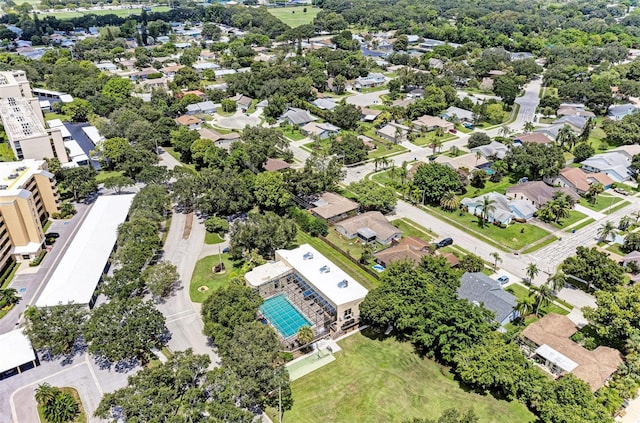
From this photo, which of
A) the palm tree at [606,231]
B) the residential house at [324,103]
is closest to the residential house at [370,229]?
the palm tree at [606,231]

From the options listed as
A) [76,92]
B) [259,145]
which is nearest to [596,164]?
[259,145]

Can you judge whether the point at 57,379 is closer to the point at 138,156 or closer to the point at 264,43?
the point at 138,156

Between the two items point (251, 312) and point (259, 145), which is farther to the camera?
point (259, 145)

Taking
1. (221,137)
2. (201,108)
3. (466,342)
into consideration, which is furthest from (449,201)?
(201,108)

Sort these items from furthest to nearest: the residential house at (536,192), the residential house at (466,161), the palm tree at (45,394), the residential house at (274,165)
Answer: the residential house at (466,161) → the residential house at (274,165) → the residential house at (536,192) → the palm tree at (45,394)

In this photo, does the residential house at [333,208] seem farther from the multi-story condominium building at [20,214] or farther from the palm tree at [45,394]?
the palm tree at [45,394]

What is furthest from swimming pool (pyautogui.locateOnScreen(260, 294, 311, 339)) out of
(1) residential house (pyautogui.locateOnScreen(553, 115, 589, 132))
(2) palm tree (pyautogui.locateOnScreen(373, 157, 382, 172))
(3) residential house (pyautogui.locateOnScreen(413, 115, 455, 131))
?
(1) residential house (pyautogui.locateOnScreen(553, 115, 589, 132))
